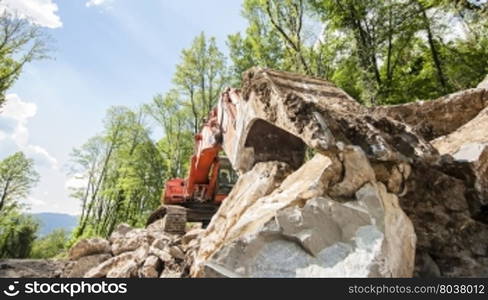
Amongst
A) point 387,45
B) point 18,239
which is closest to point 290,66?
point 387,45

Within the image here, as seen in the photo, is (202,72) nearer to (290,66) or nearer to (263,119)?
(290,66)

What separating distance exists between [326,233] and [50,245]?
4460 cm

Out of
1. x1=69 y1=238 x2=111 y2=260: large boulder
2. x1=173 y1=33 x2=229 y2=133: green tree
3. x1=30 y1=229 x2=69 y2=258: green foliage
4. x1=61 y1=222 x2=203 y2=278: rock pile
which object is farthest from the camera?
x1=30 y1=229 x2=69 y2=258: green foliage

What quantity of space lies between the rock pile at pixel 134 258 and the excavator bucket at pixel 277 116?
1395 millimetres

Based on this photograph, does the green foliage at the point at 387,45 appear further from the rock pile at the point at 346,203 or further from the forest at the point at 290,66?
the rock pile at the point at 346,203

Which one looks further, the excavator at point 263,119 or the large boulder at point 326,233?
the excavator at point 263,119

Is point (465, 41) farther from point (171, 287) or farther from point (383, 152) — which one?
point (171, 287)

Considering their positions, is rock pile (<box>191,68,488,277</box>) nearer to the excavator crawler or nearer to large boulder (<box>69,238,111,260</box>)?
the excavator crawler

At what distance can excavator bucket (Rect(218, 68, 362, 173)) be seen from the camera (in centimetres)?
242

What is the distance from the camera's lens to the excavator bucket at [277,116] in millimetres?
2420

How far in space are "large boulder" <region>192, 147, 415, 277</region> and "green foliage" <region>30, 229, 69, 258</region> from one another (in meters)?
36.4

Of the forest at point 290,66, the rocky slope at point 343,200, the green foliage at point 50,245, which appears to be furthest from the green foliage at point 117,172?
the rocky slope at point 343,200

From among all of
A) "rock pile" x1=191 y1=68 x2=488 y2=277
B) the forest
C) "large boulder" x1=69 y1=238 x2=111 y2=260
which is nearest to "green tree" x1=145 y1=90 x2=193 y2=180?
the forest

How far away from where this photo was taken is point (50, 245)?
38375 millimetres
